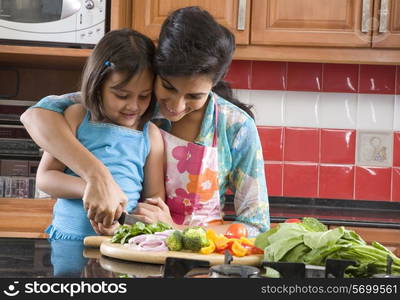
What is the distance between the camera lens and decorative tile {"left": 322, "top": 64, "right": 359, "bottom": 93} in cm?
308

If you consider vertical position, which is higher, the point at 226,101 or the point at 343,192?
Result: the point at 226,101

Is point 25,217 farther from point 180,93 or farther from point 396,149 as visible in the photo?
point 396,149

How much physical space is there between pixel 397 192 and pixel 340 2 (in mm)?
818

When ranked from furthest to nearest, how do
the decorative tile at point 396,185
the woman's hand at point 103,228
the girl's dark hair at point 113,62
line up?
the decorative tile at point 396,185 → the girl's dark hair at point 113,62 → the woman's hand at point 103,228

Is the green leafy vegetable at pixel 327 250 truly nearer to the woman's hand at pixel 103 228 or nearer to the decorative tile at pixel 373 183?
the woman's hand at pixel 103 228

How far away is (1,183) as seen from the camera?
A: 9.47ft

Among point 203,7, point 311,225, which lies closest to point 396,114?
point 203,7

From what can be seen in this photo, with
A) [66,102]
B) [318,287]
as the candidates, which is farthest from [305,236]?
[66,102]

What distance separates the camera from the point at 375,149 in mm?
3057

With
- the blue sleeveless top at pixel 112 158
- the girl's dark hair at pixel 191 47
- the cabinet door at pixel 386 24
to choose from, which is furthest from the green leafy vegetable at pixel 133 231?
the cabinet door at pixel 386 24

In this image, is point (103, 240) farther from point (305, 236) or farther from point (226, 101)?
point (226, 101)

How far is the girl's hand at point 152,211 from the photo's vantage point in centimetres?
154

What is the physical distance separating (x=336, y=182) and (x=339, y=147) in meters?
0.15

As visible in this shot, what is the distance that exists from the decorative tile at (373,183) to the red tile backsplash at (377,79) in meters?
0.33
